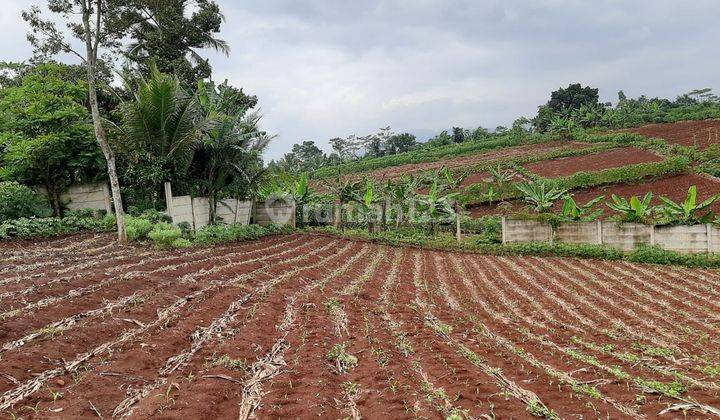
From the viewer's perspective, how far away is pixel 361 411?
12.8 ft

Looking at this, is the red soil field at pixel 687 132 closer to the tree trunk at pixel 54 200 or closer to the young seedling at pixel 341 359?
Result: the young seedling at pixel 341 359

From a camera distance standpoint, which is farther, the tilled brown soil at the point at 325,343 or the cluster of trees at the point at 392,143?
the cluster of trees at the point at 392,143

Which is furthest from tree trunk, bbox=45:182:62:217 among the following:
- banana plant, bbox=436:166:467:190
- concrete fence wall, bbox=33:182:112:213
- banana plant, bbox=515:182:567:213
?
banana plant, bbox=515:182:567:213

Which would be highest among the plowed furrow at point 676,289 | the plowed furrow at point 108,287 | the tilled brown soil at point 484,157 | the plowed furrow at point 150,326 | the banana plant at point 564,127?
the banana plant at point 564,127

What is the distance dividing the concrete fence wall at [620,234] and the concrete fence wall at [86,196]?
1362 centimetres

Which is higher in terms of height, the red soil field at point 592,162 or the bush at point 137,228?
the red soil field at point 592,162

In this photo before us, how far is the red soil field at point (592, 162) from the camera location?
29734 millimetres

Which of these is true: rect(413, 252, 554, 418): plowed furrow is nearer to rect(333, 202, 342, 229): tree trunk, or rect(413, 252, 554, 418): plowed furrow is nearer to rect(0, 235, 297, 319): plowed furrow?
rect(0, 235, 297, 319): plowed furrow

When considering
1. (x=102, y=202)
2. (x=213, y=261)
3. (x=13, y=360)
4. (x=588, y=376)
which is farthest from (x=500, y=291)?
(x=102, y=202)

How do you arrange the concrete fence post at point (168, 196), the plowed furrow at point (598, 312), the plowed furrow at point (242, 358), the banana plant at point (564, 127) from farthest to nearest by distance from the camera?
the banana plant at point (564, 127), the concrete fence post at point (168, 196), the plowed furrow at point (598, 312), the plowed furrow at point (242, 358)

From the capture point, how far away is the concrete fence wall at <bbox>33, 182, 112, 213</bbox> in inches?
573

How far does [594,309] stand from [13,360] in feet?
29.1

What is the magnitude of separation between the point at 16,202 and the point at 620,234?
1840 cm

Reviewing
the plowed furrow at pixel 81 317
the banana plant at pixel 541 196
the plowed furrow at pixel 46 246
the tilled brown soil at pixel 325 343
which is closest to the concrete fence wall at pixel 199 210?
the plowed furrow at pixel 46 246
